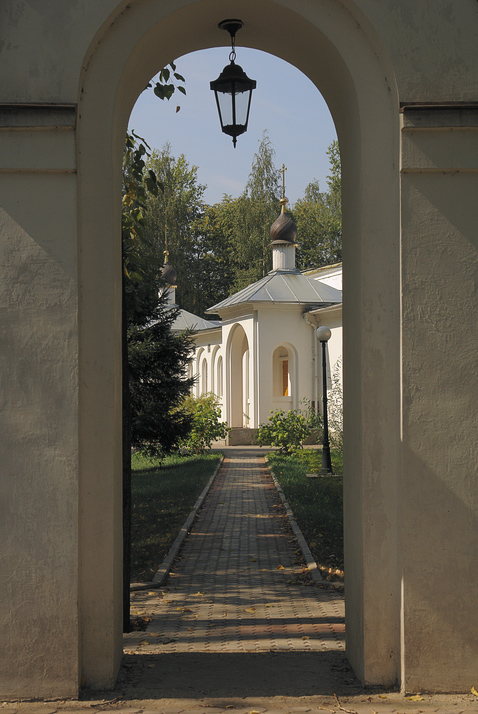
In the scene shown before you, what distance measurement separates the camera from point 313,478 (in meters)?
17.3

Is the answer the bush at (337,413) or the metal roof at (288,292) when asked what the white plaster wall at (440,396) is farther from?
the metal roof at (288,292)

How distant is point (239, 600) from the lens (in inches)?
311

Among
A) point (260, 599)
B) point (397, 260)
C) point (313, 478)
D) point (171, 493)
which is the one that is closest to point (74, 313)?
point (397, 260)

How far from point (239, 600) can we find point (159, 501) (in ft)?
22.2

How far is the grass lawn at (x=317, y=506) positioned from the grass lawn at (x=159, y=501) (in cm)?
198

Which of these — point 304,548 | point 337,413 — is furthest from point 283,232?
point 304,548

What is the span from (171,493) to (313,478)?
141 inches

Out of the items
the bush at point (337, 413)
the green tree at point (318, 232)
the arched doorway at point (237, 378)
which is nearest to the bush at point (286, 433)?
the bush at point (337, 413)

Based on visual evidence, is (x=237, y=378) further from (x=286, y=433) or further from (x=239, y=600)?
(x=239, y=600)

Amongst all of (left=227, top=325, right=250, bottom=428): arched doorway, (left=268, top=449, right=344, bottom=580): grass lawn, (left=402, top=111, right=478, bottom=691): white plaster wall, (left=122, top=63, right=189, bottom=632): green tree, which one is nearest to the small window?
(left=227, top=325, right=250, bottom=428): arched doorway

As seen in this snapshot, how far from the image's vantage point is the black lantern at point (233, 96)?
643 cm

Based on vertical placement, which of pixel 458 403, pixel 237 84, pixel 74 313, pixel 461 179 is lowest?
pixel 458 403

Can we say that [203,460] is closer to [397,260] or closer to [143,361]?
[143,361]

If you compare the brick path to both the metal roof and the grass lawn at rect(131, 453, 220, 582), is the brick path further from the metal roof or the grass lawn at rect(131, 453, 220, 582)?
the metal roof
